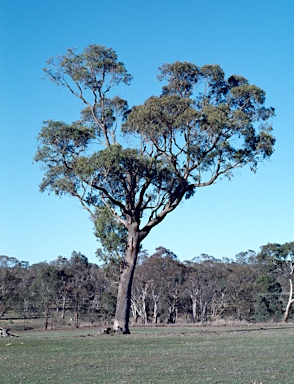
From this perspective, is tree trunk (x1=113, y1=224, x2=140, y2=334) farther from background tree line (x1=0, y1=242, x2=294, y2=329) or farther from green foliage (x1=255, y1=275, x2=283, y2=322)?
green foliage (x1=255, y1=275, x2=283, y2=322)

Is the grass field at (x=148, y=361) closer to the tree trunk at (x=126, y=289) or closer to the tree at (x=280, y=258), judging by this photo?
the tree trunk at (x=126, y=289)

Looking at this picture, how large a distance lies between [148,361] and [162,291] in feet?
159

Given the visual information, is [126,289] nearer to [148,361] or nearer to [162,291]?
[148,361]

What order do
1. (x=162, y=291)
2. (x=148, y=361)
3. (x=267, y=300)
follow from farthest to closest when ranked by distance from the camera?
(x=162, y=291)
(x=267, y=300)
(x=148, y=361)

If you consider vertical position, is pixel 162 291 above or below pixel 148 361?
above

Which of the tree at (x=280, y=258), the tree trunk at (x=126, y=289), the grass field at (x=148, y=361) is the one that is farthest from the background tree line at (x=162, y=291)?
the grass field at (x=148, y=361)

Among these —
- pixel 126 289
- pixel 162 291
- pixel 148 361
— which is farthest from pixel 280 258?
pixel 148 361

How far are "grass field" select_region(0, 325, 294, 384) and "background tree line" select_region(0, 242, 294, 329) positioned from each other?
37.3m

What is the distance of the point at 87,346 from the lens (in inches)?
765

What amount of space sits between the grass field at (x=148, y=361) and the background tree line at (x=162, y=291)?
3733 cm

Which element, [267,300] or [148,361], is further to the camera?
[267,300]

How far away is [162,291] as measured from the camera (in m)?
63.0

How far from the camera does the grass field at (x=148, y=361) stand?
1166 centimetres

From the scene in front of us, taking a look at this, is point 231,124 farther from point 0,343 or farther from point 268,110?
point 0,343
